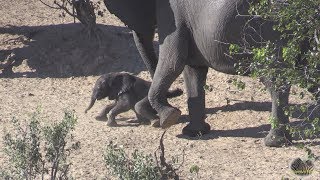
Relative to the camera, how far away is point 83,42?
44.4 ft

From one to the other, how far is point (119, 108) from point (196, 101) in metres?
1.11

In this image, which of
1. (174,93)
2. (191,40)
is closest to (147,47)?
(174,93)

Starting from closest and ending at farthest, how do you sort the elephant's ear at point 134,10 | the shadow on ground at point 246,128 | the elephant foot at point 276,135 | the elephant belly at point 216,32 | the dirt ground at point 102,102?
the dirt ground at point 102,102
the elephant belly at point 216,32
the elephant foot at point 276,135
the shadow on ground at point 246,128
the elephant's ear at point 134,10

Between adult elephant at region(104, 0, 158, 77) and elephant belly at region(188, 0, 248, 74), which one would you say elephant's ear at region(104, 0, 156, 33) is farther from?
elephant belly at region(188, 0, 248, 74)

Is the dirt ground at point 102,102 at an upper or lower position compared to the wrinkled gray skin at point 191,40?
lower

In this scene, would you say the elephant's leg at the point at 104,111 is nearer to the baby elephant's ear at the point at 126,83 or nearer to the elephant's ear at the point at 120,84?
the elephant's ear at the point at 120,84

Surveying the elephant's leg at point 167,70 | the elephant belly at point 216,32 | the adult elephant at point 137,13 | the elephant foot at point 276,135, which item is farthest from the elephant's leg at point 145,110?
the elephant foot at point 276,135

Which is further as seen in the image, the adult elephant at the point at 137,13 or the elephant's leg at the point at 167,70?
the adult elephant at the point at 137,13

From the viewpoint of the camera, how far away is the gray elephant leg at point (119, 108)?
10.2m

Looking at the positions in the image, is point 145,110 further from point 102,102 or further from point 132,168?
point 132,168

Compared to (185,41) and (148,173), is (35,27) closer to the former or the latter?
(185,41)

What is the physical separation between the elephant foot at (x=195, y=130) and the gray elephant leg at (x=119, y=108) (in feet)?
3.32

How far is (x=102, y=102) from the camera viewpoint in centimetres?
1148

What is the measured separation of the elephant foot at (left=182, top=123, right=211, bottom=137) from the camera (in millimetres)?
9523
